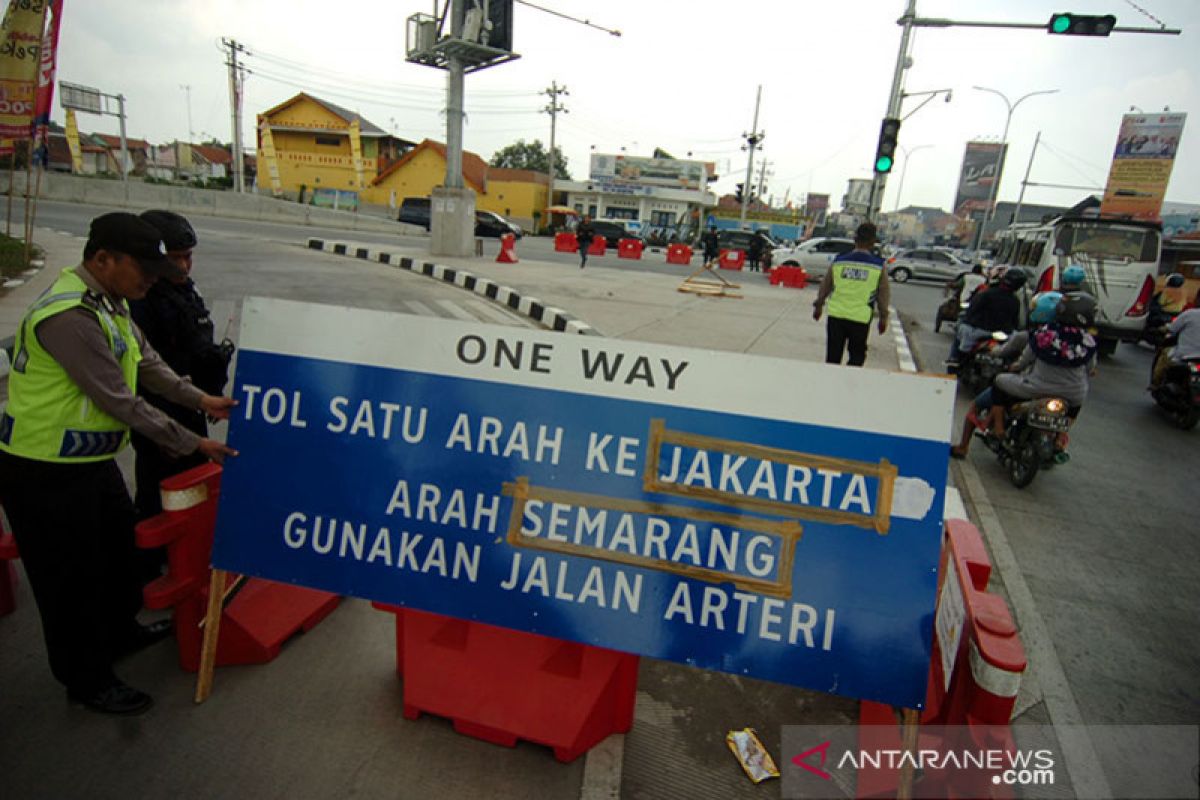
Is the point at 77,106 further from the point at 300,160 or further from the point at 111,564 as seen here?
the point at 111,564

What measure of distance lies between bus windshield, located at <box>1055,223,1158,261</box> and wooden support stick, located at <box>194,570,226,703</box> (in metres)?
13.6

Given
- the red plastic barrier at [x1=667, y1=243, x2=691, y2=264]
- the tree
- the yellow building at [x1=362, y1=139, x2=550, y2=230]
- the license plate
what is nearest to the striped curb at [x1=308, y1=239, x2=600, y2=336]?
the license plate

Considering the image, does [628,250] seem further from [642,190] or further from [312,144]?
[642,190]

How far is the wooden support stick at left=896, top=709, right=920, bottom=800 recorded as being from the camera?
1.74 metres

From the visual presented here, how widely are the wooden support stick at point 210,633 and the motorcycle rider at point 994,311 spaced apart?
769 cm

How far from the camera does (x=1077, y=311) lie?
4727 millimetres

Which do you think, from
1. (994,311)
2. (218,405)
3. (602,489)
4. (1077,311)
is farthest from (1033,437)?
(218,405)

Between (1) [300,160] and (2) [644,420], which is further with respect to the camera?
(1) [300,160]

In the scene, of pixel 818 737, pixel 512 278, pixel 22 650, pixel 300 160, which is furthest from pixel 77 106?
pixel 818 737

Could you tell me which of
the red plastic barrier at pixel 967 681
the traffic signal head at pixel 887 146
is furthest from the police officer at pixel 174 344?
the traffic signal head at pixel 887 146

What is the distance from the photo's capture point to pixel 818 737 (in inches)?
94.1

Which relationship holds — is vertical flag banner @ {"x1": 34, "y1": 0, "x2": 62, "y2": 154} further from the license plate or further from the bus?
the bus

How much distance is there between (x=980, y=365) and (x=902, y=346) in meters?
3.13

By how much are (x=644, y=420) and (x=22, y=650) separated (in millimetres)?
2589
